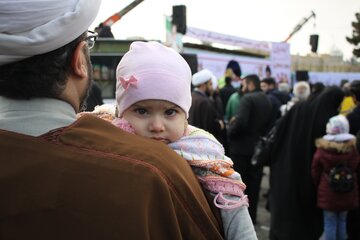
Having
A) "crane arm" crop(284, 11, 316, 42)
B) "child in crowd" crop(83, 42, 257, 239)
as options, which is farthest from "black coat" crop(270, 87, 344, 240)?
"crane arm" crop(284, 11, 316, 42)

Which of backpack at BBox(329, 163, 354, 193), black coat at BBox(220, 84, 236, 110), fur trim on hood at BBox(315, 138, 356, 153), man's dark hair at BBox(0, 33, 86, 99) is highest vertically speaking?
man's dark hair at BBox(0, 33, 86, 99)

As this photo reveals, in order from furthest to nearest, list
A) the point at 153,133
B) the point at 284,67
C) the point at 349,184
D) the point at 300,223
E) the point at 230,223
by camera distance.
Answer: the point at 284,67 < the point at 300,223 < the point at 349,184 < the point at 153,133 < the point at 230,223

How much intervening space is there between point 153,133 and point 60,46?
0.54 metres

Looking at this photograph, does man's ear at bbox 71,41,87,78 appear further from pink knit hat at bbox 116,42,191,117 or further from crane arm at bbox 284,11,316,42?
crane arm at bbox 284,11,316,42

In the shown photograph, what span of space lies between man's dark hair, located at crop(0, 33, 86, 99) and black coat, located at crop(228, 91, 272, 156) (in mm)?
4803

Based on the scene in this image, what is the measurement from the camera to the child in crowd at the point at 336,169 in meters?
4.06

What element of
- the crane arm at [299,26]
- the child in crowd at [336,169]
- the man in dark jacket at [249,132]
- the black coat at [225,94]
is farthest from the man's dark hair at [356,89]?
the crane arm at [299,26]

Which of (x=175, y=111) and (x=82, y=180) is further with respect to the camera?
(x=175, y=111)

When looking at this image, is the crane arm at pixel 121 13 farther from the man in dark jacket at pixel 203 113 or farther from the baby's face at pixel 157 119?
the baby's face at pixel 157 119

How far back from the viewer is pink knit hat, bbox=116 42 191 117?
4.46 ft

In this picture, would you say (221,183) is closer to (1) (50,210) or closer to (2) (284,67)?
(1) (50,210)

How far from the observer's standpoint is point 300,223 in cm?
432

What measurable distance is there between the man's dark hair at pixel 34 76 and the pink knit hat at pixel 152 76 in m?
0.40

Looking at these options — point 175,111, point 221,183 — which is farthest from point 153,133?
point 221,183
